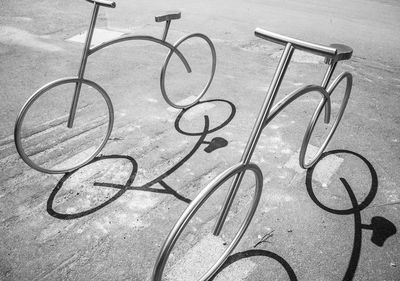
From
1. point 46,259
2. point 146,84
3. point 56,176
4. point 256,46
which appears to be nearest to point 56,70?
point 146,84

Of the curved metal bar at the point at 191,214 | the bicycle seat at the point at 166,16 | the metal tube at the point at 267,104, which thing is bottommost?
the curved metal bar at the point at 191,214

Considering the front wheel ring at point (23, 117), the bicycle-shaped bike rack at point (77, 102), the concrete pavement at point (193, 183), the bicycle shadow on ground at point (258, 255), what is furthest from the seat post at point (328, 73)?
the front wheel ring at point (23, 117)

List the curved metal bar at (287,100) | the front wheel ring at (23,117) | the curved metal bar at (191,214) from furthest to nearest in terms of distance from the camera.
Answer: the front wheel ring at (23,117), the curved metal bar at (287,100), the curved metal bar at (191,214)

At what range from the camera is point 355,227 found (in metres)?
2.87

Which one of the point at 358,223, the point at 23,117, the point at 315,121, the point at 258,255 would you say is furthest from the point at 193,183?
the point at 23,117

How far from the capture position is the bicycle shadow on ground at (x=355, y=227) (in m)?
2.50

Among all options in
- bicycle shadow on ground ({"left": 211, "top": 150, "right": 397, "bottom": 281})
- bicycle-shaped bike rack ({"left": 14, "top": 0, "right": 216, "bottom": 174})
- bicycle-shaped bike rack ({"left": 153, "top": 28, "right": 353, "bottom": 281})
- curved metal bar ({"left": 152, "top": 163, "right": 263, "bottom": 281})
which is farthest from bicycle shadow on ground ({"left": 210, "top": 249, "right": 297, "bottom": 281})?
bicycle-shaped bike rack ({"left": 14, "top": 0, "right": 216, "bottom": 174})

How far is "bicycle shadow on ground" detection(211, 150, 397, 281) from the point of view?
8.19ft

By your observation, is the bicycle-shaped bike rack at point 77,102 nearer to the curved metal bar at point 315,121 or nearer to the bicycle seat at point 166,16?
the bicycle seat at point 166,16

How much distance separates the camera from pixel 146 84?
509 centimetres

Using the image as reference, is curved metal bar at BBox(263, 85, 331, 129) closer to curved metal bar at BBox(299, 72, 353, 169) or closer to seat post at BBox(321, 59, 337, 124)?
seat post at BBox(321, 59, 337, 124)

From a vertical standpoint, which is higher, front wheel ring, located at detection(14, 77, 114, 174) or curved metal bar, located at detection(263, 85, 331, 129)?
curved metal bar, located at detection(263, 85, 331, 129)

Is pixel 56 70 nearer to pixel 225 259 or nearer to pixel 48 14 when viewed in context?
pixel 48 14

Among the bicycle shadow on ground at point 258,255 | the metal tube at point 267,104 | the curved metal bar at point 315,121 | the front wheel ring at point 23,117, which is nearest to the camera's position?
the metal tube at point 267,104
